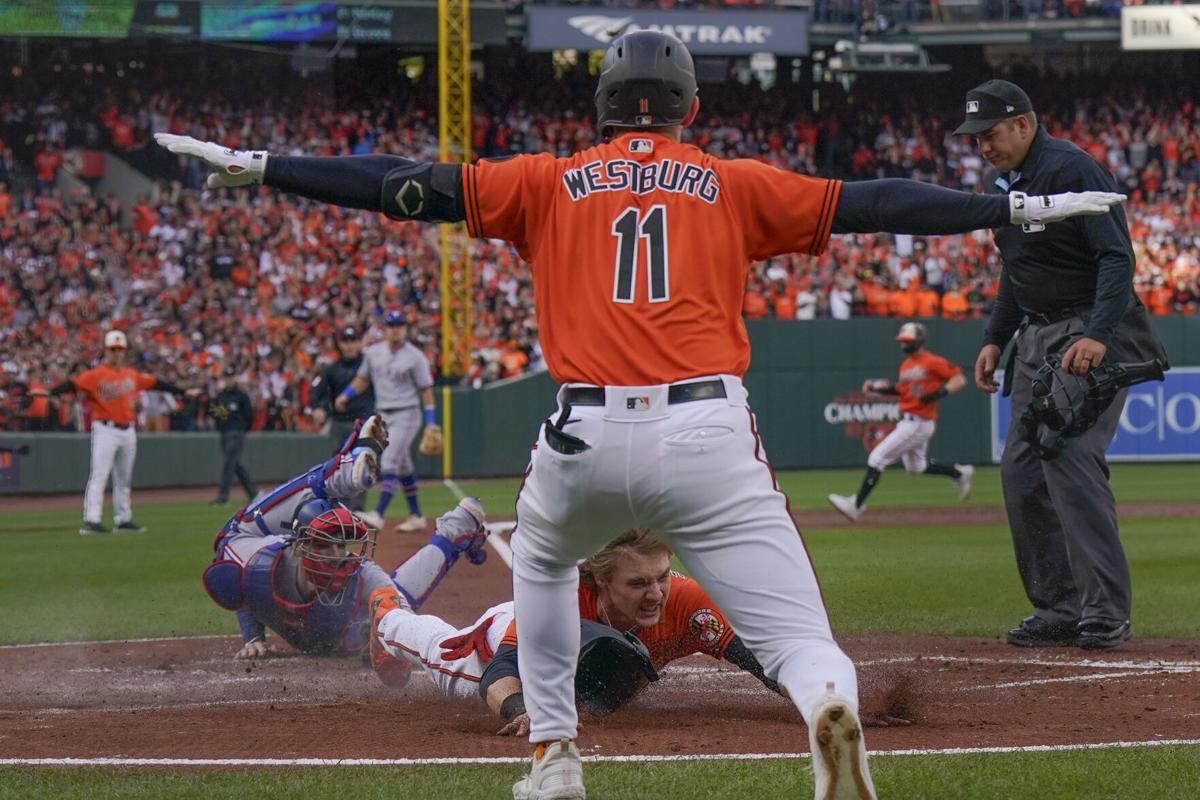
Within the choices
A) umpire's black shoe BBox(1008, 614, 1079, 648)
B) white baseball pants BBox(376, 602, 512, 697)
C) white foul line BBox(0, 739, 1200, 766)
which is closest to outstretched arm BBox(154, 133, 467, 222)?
white foul line BBox(0, 739, 1200, 766)

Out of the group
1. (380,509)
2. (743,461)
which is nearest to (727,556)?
(743,461)

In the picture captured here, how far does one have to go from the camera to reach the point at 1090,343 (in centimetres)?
Result: 657

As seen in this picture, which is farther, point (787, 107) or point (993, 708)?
point (787, 107)

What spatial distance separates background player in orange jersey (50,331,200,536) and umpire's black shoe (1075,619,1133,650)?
11.0 metres

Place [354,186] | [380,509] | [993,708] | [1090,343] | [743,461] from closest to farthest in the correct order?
[743,461] → [354,186] → [993,708] → [1090,343] → [380,509]

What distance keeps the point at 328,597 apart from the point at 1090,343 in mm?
3464

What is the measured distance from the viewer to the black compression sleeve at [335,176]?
401 centimetres

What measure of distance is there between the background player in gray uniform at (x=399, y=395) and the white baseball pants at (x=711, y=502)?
37.8 feet

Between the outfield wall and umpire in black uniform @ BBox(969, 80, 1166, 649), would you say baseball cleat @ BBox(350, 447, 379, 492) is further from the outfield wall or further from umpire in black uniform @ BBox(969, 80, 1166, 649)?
the outfield wall

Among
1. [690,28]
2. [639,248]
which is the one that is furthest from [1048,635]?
[690,28]

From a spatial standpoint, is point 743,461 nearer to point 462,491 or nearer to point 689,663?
point 689,663

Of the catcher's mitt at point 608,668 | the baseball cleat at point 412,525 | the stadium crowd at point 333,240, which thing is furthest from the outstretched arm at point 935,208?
the stadium crowd at point 333,240

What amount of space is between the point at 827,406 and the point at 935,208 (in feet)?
72.0

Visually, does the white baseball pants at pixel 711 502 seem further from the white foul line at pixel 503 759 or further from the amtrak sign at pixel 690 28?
the amtrak sign at pixel 690 28
